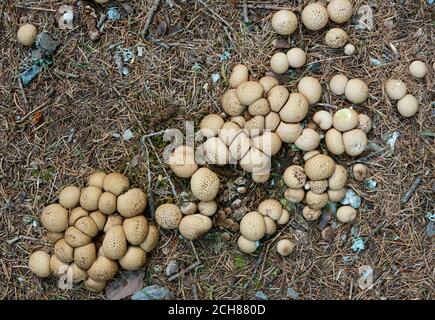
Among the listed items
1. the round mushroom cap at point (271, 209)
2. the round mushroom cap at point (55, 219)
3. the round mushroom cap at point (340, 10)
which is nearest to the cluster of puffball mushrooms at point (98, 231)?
the round mushroom cap at point (55, 219)

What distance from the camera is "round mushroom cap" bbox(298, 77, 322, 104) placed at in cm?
364

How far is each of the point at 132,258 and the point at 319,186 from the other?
1.35 metres

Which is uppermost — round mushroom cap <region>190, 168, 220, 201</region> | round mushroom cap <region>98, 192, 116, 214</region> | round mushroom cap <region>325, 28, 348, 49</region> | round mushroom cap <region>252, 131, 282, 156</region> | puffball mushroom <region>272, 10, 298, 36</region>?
puffball mushroom <region>272, 10, 298, 36</region>

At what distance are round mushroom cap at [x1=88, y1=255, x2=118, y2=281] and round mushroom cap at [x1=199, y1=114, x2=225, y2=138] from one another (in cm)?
108

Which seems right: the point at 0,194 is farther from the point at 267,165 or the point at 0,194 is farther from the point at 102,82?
the point at 267,165

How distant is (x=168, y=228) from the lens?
3689 mm

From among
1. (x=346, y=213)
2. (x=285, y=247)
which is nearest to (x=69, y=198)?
(x=285, y=247)

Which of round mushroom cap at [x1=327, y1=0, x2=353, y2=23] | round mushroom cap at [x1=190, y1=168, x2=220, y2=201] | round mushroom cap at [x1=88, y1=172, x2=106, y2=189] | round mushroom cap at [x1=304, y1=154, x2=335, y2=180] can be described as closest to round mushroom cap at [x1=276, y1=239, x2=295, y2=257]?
round mushroom cap at [x1=304, y1=154, x2=335, y2=180]

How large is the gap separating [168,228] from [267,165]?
0.81m

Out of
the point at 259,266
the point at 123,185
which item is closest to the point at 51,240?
the point at 123,185

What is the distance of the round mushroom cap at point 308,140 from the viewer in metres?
3.58

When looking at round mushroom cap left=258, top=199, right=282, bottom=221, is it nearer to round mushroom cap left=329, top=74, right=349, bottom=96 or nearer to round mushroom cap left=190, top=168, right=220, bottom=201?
round mushroom cap left=190, top=168, right=220, bottom=201

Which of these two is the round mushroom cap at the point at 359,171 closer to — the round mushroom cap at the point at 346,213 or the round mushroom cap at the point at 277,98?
the round mushroom cap at the point at 346,213

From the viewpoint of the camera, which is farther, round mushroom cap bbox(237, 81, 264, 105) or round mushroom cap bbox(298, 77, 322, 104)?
round mushroom cap bbox(298, 77, 322, 104)
